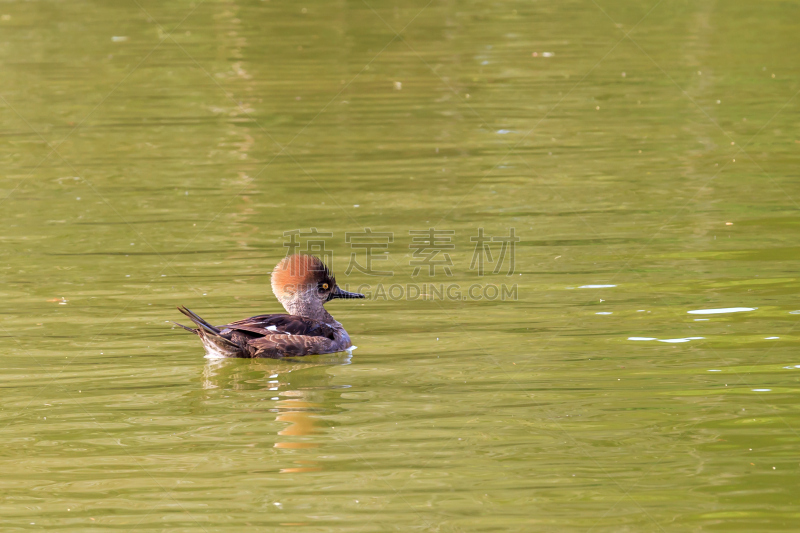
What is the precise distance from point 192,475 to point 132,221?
208 inches

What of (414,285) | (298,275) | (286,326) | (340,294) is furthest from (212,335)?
(414,285)

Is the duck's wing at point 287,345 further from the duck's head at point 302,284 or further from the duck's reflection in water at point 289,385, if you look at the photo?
the duck's head at point 302,284

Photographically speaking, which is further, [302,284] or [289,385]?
[302,284]

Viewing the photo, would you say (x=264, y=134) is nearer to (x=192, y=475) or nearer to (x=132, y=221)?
(x=132, y=221)

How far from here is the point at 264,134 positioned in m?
13.1

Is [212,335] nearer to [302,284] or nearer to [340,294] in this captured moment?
[302,284]

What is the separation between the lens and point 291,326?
696 centimetres

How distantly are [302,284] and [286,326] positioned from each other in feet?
1.63

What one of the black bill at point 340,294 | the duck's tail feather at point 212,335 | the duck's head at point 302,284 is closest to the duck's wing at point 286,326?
the duck's tail feather at point 212,335

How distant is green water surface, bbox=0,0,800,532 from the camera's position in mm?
5008

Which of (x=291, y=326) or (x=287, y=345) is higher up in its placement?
(x=291, y=326)


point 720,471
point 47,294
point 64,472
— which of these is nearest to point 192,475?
point 64,472

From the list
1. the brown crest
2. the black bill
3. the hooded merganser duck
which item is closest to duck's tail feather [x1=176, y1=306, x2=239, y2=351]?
the hooded merganser duck

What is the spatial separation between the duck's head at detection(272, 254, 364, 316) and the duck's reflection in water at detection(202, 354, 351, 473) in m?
0.53
